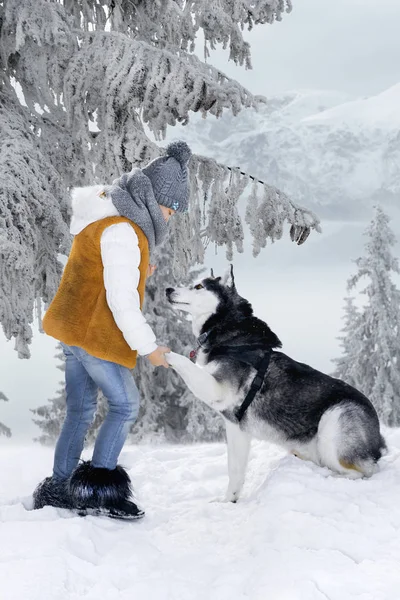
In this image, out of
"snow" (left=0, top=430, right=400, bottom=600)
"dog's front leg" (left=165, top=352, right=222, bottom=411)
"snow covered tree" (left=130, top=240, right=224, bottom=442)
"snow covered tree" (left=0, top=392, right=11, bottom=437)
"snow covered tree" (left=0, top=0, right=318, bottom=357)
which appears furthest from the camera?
"snow covered tree" (left=0, top=392, right=11, bottom=437)

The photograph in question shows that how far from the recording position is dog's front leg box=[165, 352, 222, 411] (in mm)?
4209

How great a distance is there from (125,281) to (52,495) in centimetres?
180

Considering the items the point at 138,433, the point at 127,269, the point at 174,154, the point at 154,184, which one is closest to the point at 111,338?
the point at 127,269

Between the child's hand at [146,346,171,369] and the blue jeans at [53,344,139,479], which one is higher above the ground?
the child's hand at [146,346,171,369]

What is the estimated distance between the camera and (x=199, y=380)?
4.39 metres

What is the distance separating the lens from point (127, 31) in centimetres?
964

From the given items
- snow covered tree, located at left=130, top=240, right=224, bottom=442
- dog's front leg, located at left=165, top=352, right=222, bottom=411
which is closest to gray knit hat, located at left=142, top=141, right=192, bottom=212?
dog's front leg, located at left=165, top=352, right=222, bottom=411

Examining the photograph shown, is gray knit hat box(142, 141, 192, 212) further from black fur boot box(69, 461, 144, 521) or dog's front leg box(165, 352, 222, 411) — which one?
black fur boot box(69, 461, 144, 521)

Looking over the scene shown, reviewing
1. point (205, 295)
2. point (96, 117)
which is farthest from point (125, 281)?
point (96, 117)

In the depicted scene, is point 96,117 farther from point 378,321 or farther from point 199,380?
point 378,321

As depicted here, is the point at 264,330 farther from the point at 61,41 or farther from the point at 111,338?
the point at 61,41

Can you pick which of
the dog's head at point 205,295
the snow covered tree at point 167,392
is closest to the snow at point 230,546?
the dog's head at point 205,295

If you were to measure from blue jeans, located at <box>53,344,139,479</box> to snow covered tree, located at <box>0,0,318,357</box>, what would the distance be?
2783 mm

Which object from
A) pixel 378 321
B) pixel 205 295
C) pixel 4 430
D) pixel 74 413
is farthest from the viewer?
pixel 378 321
